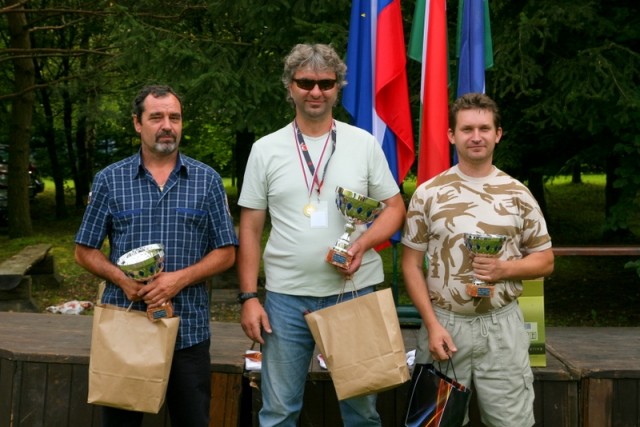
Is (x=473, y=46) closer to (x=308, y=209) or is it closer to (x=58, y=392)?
(x=308, y=209)

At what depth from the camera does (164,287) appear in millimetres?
2992

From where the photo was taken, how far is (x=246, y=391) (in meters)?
4.06

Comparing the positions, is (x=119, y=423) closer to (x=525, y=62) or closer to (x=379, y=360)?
(x=379, y=360)

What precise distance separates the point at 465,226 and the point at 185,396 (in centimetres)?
124

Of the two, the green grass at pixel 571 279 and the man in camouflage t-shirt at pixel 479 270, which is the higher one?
the man in camouflage t-shirt at pixel 479 270

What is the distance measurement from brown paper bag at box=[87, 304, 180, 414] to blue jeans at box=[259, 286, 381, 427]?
395 mm

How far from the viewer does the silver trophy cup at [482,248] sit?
2.94m

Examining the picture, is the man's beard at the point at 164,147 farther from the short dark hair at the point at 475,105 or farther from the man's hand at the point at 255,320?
the short dark hair at the point at 475,105

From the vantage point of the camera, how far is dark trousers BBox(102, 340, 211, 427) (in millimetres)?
3113

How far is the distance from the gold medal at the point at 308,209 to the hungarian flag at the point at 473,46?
81.2 inches

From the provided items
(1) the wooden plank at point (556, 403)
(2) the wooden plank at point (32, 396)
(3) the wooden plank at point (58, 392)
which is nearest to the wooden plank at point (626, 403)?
(1) the wooden plank at point (556, 403)

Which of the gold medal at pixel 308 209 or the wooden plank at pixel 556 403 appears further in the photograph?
the wooden plank at pixel 556 403

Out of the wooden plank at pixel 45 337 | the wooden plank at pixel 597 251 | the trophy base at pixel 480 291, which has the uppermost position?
the trophy base at pixel 480 291

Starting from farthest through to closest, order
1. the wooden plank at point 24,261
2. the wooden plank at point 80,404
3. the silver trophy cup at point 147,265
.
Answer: the wooden plank at point 24,261
the wooden plank at point 80,404
the silver trophy cup at point 147,265
